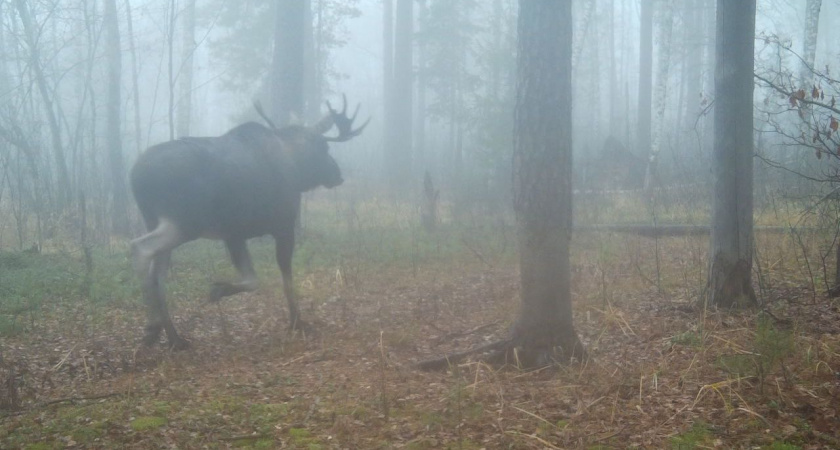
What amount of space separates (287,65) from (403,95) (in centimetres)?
1403

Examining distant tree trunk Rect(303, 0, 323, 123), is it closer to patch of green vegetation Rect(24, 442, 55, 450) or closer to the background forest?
the background forest

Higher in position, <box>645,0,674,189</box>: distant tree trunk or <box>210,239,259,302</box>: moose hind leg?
<box>645,0,674,189</box>: distant tree trunk

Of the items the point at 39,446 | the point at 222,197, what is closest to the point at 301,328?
the point at 222,197

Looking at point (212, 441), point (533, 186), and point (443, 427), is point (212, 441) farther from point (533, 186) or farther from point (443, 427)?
point (533, 186)

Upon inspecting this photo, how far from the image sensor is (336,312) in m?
9.01

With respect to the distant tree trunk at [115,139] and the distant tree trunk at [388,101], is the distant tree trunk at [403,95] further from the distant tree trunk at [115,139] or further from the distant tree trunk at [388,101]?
the distant tree trunk at [115,139]

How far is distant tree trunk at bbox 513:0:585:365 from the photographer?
6.02 m

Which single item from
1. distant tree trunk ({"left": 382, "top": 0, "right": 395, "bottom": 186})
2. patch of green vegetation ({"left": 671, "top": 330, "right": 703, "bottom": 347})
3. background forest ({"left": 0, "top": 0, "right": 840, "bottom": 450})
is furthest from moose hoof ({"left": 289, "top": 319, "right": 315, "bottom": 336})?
distant tree trunk ({"left": 382, "top": 0, "right": 395, "bottom": 186})

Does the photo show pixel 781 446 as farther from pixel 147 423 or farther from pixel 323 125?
Answer: pixel 323 125

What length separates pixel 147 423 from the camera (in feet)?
16.0

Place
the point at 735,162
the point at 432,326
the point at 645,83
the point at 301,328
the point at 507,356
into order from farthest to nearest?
1. the point at 645,83
2. the point at 301,328
3. the point at 432,326
4. the point at 735,162
5. the point at 507,356

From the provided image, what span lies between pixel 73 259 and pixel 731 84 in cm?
896

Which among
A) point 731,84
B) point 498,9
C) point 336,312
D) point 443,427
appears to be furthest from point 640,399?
point 498,9

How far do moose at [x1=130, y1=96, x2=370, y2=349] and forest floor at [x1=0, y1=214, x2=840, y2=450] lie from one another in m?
0.55
